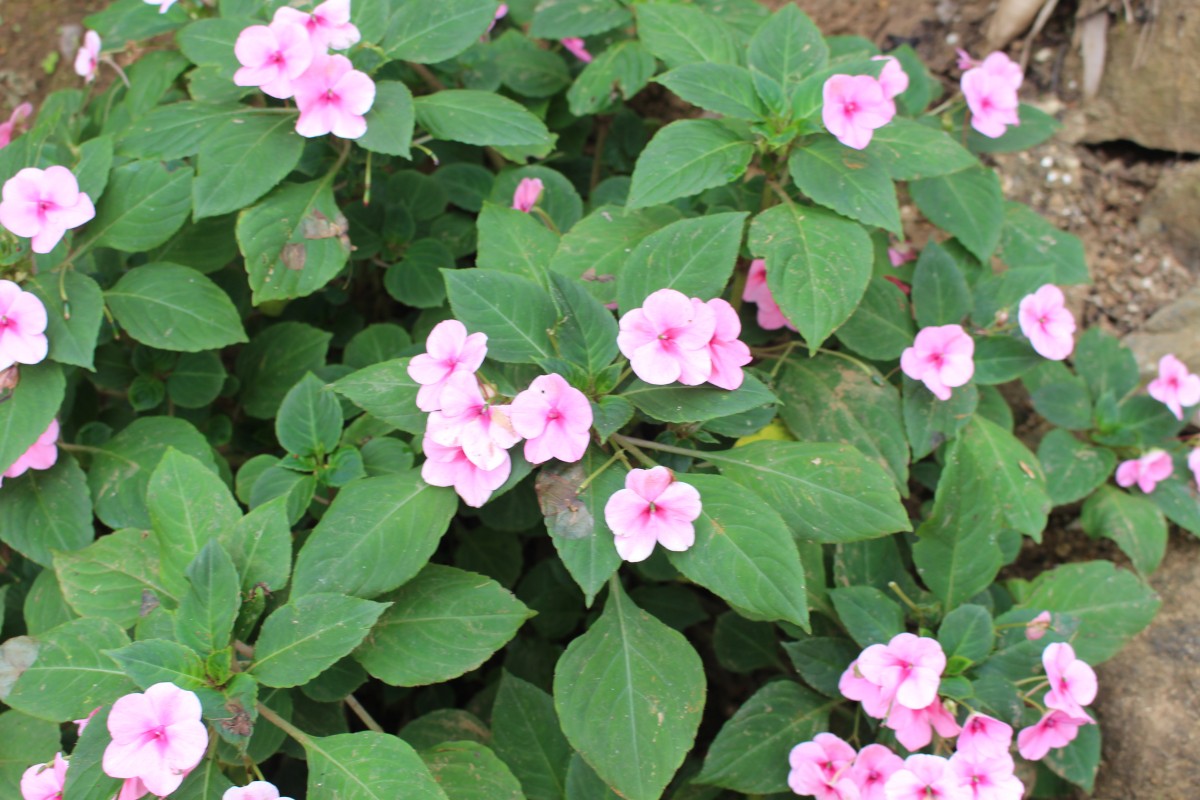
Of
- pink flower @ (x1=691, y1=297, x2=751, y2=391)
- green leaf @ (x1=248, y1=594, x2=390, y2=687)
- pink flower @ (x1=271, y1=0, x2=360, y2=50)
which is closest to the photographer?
green leaf @ (x1=248, y1=594, x2=390, y2=687)

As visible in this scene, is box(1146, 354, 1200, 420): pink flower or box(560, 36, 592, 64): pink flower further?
box(560, 36, 592, 64): pink flower

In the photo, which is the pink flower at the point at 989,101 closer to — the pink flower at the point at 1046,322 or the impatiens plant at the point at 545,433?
the impatiens plant at the point at 545,433

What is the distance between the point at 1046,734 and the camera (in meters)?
2.06

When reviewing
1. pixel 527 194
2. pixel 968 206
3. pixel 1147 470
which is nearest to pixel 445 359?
pixel 527 194

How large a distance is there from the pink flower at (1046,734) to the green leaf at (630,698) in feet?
2.48

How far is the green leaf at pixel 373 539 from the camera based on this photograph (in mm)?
1744

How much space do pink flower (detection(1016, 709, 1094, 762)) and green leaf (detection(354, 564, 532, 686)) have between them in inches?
43.9

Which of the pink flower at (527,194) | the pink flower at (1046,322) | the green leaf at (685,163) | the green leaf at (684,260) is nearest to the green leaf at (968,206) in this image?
the pink flower at (1046,322)

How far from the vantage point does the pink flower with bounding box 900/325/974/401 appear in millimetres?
2227

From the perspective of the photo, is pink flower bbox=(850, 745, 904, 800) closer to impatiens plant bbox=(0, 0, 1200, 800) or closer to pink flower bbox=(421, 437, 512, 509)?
impatiens plant bbox=(0, 0, 1200, 800)

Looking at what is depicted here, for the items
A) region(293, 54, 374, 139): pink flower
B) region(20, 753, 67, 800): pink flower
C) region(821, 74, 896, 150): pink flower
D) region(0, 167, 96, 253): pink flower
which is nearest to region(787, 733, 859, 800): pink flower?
region(821, 74, 896, 150): pink flower

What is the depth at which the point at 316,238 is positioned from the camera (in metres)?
2.22

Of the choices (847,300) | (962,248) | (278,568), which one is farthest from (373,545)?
(962,248)

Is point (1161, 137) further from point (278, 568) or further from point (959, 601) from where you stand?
point (278, 568)
